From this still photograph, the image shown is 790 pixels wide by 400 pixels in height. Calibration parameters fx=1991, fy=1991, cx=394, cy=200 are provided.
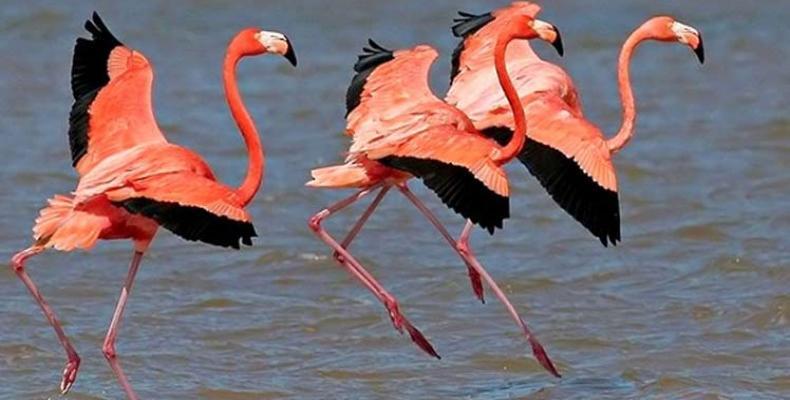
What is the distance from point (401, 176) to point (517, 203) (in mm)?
4315

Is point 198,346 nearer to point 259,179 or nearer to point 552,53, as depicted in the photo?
point 259,179

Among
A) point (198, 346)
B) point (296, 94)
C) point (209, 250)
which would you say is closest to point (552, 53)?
point (296, 94)

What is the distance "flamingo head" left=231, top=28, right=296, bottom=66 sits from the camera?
850cm

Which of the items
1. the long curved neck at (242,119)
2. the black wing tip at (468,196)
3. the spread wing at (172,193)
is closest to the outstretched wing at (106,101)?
the spread wing at (172,193)

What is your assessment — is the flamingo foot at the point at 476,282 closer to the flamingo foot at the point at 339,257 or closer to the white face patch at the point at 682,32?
the flamingo foot at the point at 339,257

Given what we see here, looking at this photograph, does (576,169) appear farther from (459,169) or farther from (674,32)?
(674,32)

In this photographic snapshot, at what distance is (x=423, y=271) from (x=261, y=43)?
3562mm

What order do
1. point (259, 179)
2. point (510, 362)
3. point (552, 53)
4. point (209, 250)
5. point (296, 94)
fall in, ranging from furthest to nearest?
point (552, 53), point (296, 94), point (209, 250), point (510, 362), point (259, 179)

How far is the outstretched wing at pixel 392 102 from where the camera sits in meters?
9.12

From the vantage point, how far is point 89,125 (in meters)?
9.09

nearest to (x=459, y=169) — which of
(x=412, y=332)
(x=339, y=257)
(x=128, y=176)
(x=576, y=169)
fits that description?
(x=576, y=169)

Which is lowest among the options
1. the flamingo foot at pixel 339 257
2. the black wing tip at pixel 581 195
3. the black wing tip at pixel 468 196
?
the flamingo foot at pixel 339 257

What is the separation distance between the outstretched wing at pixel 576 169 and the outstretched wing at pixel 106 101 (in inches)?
68.5

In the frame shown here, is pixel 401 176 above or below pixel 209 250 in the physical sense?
above
